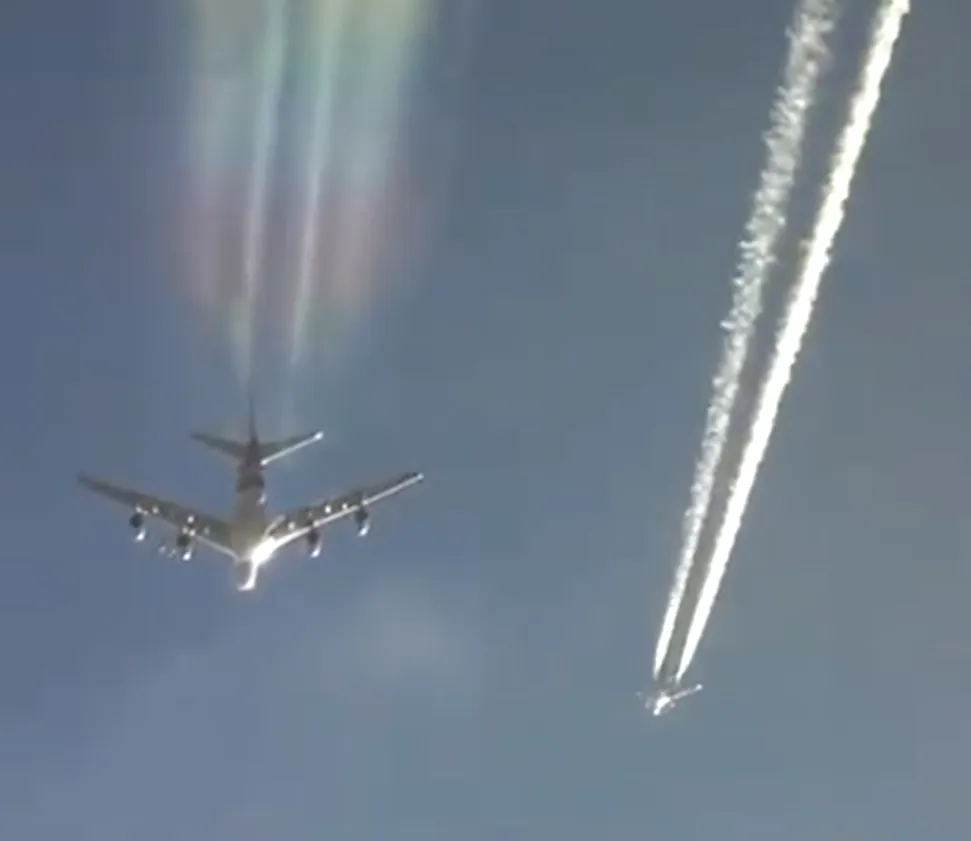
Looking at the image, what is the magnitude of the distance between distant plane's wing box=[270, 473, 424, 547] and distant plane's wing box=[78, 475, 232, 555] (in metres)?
2.32

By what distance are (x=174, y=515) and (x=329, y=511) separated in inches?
252

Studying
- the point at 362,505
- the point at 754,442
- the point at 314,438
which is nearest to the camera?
the point at 754,442

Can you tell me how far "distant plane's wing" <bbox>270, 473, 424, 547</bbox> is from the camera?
256 ft

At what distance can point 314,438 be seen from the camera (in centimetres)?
7394

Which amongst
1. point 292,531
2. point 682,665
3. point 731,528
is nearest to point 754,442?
point 731,528

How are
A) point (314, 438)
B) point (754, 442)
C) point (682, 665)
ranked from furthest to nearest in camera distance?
1. point (314, 438)
2. point (682, 665)
3. point (754, 442)

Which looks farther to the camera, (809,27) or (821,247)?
(821,247)

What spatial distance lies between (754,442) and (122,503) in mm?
45182

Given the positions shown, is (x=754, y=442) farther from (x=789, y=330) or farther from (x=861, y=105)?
(x=861, y=105)

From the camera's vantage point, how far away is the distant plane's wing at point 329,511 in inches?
3074

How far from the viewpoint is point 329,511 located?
79438mm

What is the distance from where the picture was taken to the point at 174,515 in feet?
261

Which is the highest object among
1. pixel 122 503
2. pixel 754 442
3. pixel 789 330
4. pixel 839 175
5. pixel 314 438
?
pixel 839 175

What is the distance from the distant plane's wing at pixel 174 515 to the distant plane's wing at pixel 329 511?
232 cm
